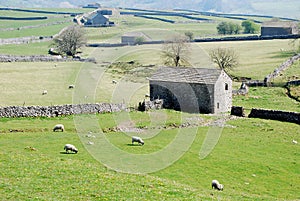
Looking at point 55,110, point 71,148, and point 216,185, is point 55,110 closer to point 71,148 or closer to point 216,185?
point 71,148

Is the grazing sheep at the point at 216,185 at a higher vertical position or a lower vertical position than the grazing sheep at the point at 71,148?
lower

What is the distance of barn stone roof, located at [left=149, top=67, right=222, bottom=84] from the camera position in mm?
49750

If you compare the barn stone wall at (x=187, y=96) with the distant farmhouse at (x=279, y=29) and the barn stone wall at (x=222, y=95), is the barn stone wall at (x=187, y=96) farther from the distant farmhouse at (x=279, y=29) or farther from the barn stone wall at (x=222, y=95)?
the distant farmhouse at (x=279, y=29)

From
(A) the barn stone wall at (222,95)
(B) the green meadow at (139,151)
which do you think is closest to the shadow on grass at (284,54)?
(B) the green meadow at (139,151)

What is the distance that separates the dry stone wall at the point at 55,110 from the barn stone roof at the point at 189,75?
756cm

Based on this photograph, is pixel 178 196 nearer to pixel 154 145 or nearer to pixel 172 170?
pixel 172 170

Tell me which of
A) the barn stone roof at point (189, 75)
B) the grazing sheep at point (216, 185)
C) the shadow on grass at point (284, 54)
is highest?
the barn stone roof at point (189, 75)

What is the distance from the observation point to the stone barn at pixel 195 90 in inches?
1951

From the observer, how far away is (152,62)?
91.9m

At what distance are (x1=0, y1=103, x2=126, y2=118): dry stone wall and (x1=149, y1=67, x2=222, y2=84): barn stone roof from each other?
7.56 m

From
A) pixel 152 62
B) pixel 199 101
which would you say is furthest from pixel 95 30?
pixel 199 101

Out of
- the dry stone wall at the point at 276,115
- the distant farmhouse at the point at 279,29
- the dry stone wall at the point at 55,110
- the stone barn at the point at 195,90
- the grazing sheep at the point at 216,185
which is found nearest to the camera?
the grazing sheep at the point at 216,185

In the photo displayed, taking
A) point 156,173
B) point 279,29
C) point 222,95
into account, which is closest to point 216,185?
point 156,173

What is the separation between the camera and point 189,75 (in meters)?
50.9
